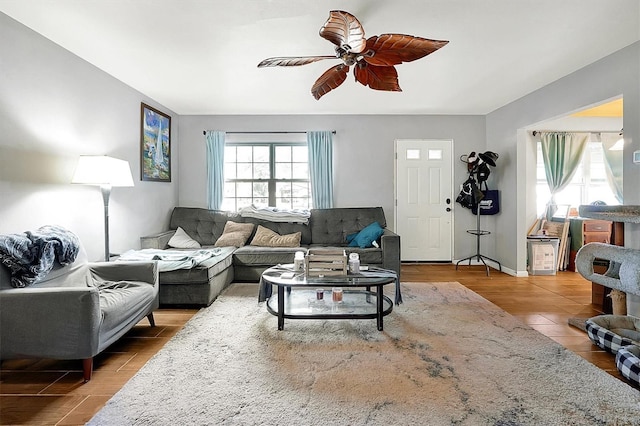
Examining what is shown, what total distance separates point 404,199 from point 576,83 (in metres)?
2.56

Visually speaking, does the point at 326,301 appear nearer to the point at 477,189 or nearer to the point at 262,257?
the point at 262,257

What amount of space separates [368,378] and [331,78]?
7.33 ft

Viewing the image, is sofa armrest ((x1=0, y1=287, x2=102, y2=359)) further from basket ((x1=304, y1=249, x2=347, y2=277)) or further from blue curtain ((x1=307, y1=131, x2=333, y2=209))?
blue curtain ((x1=307, y1=131, x2=333, y2=209))

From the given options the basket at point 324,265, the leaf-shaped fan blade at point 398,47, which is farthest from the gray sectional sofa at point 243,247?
the leaf-shaped fan blade at point 398,47

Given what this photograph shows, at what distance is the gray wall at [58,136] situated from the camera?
2396 millimetres

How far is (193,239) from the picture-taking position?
4.60 meters

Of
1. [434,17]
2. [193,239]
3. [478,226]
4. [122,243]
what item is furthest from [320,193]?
[434,17]

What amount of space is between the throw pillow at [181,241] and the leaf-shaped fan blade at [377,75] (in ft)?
9.79

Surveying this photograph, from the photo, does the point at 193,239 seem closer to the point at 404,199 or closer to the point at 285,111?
the point at 285,111

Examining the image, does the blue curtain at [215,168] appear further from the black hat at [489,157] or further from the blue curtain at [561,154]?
the blue curtain at [561,154]

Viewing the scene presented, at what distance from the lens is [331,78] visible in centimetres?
273

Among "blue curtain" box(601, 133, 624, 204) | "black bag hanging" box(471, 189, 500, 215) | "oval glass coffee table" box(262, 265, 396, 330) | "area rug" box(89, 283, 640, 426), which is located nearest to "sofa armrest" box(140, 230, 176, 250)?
"area rug" box(89, 283, 640, 426)

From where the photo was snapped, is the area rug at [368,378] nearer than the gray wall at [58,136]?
Yes

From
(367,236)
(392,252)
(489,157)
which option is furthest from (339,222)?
(489,157)
